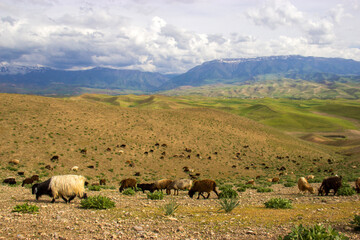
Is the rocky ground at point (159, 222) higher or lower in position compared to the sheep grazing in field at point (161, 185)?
higher

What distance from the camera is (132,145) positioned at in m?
43.3

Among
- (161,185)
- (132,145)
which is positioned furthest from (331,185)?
(132,145)

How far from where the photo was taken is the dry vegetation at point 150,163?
9.65 m

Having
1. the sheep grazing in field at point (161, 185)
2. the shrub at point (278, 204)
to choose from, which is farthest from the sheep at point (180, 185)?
the shrub at point (278, 204)

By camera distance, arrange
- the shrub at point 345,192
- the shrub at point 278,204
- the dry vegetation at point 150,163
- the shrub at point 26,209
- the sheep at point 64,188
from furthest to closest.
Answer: the shrub at point 345,192
the sheep at point 64,188
the shrub at point 278,204
the shrub at point 26,209
the dry vegetation at point 150,163

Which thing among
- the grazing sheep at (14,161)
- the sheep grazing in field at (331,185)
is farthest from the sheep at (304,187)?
the grazing sheep at (14,161)

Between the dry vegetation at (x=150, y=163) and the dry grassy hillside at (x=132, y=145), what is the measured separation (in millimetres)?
164

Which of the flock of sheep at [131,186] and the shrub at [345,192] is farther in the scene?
the shrub at [345,192]

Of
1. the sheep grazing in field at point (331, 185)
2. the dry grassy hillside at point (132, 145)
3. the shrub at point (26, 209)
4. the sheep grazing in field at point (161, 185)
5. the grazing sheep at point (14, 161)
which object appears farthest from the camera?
the dry grassy hillside at point (132, 145)

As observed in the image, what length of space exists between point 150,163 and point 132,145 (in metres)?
7.56

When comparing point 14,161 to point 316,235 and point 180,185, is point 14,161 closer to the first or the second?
point 180,185

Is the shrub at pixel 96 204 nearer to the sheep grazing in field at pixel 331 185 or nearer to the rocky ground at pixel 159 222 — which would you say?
the rocky ground at pixel 159 222

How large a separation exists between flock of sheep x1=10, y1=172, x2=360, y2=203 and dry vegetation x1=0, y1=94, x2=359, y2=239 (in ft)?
2.28

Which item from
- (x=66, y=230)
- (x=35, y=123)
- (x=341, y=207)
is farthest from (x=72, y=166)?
(x=341, y=207)
